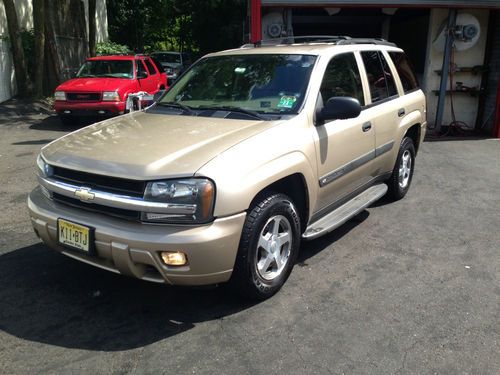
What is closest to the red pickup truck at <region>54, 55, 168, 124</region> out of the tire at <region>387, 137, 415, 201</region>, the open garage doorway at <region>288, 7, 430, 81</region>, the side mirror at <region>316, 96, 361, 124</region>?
the open garage doorway at <region>288, 7, 430, 81</region>

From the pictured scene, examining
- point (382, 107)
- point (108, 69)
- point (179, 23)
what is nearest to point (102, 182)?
point (382, 107)

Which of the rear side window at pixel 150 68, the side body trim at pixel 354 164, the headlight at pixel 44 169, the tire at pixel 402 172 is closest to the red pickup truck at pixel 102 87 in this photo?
the rear side window at pixel 150 68

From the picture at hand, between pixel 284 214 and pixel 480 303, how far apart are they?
1582 mm

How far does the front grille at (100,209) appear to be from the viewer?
9.66 ft

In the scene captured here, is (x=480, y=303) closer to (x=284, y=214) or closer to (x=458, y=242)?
(x=458, y=242)

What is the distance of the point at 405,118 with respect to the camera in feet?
17.6

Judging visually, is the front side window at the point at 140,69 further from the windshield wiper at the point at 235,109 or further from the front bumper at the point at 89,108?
the windshield wiper at the point at 235,109

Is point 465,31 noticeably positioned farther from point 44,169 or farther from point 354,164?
point 44,169

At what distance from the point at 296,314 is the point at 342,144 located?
5.07 feet

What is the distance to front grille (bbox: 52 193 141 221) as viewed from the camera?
2.95 m

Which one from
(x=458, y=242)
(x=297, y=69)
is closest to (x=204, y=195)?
(x=297, y=69)

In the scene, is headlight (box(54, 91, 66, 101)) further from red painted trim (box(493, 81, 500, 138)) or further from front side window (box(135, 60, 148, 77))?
red painted trim (box(493, 81, 500, 138))

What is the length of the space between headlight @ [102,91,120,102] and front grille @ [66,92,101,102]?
4.9 inches

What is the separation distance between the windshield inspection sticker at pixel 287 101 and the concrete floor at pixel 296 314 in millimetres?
1348
